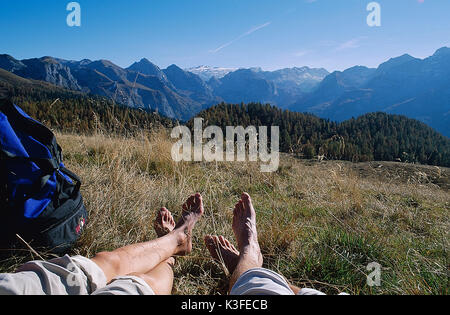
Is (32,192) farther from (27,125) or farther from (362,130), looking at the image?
(362,130)

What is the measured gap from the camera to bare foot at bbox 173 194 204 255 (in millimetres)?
1935

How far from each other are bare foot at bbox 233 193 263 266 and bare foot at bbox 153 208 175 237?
1.86ft

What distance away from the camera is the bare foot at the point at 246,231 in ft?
5.96

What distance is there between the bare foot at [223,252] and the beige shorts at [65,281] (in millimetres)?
735

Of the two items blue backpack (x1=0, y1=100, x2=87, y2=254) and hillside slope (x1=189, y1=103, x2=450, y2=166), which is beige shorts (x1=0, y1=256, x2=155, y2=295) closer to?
blue backpack (x1=0, y1=100, x2=87, y2=254)

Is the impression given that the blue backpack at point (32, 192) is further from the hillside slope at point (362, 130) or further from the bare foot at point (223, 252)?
the hillside slope at point (362, 130)

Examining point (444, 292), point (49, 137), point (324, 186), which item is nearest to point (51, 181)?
point (49, 137)

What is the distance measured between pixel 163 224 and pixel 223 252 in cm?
61

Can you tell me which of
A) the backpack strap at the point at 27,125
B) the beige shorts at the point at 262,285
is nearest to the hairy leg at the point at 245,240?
the beige shorts at the point at 262,285

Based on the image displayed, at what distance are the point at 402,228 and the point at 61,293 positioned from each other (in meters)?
3.05

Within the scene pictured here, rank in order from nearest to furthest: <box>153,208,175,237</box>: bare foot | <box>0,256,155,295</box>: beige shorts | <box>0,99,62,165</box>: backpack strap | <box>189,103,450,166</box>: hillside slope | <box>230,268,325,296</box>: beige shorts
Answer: <box>0,256,155,295</box>: beige shorts < <box>230,268,325,296</box>: beige shorts < <box>0,99,62,165</box>: backpack strap < <box>153,208,175,237</box>: bare foot < <box>189,103,450,166</box>: hillside slope

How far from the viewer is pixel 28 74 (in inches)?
5955

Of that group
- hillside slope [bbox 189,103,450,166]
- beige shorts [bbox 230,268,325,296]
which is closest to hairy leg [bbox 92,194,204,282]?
beige shorts [bbox 230,268,325,296]
